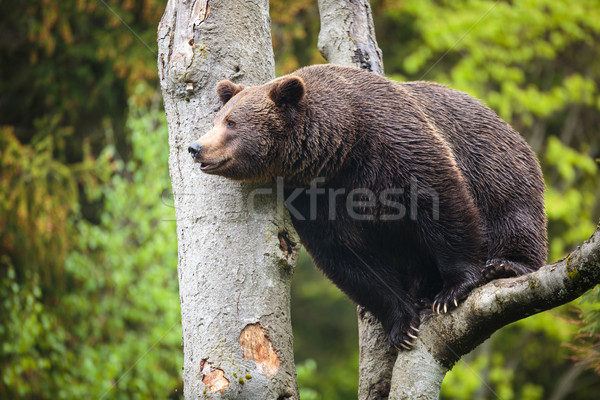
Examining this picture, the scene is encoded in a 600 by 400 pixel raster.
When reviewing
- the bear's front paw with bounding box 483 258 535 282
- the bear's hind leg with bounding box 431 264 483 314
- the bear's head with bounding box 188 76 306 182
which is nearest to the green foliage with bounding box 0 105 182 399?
the bear's head with bounding box 188 76 306 182

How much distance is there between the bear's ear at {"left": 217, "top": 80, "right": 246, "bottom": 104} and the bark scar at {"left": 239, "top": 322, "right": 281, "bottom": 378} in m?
1.47

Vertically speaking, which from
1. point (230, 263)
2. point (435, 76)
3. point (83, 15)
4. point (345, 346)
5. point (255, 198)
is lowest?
point (345, 346)

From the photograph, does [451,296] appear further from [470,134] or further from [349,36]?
[349,36]

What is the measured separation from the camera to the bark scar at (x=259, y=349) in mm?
3260

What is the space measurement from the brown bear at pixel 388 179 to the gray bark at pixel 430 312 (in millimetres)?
201

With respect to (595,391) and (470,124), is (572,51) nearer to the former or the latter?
(595,391)

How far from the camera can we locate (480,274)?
399 cm

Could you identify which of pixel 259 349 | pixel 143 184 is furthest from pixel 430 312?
pixel 143 184

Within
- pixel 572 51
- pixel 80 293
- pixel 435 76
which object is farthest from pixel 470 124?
pixel 572 51

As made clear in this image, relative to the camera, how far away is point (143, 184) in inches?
326

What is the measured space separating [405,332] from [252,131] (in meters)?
1.74

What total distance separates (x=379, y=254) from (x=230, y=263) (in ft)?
4.63

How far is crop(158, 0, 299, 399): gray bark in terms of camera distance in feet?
10.6

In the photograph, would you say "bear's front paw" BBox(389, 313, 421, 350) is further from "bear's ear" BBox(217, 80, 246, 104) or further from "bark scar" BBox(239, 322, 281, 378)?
"bear's ear" BBox(217, 80, 246, 104)
